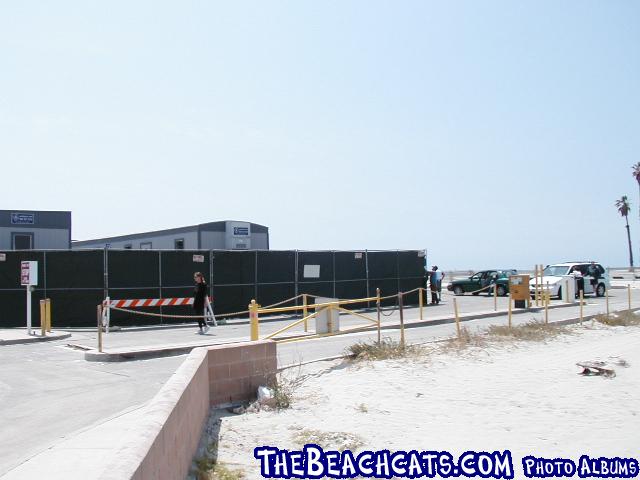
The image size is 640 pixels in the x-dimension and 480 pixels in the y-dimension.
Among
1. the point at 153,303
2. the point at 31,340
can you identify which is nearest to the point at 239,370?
the point at 31,340

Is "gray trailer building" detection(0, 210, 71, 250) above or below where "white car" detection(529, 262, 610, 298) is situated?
above

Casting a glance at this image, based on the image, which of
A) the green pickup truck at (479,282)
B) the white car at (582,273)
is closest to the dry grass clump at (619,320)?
the white car at (582,273)

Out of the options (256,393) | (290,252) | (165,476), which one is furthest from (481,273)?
(165,476)

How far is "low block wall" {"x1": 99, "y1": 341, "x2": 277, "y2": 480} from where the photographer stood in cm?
393

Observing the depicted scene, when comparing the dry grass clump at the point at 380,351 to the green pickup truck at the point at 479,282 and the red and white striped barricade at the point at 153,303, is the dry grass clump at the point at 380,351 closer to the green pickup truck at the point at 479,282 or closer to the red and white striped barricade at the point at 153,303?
the red and white striped barricade at the point at 153,303

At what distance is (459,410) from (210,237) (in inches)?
964

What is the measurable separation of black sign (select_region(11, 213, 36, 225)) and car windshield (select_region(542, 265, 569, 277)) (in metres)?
24.1

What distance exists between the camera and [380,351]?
1202 centimetres

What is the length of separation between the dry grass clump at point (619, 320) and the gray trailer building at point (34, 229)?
961 inches

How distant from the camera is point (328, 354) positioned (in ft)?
43.4

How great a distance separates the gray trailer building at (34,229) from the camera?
30422 mm

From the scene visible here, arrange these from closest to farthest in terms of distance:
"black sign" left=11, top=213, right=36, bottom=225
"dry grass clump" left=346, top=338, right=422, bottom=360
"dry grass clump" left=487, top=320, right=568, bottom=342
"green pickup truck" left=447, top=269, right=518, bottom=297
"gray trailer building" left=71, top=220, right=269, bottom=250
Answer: "dry grass clump" left=346, top=338, right=422, bottom=360 < "dry grass clump" left=487, top=320, right=568, bottom=342 < "black sign" left=11, top=213, right=36, bottom=225 < "gray trailer building" left=71, top=220, right=269, bottom=250 < "green pickup truck" left=447, top=269, right=518, bottom=297

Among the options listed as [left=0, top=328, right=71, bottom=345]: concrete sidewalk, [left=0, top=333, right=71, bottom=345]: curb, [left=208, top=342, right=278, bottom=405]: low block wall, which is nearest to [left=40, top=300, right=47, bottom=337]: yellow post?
[left=0, top=328, right=71, bottom=345]: concrete sidewalk

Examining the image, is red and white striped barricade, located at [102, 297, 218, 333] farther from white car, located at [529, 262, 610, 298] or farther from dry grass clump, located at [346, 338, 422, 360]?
white car, located at [529, 262, 610, 298]
